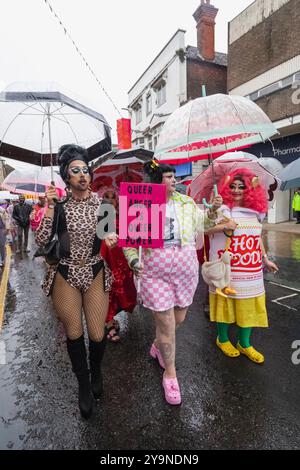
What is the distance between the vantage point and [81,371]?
7.22ft

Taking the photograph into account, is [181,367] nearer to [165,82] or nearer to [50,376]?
[50,376]

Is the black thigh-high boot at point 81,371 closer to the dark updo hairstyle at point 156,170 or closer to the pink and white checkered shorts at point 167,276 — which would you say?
the pink and white checkered shorts at point 167,276

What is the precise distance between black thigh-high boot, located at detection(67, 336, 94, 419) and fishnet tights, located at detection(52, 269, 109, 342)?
0.24ft

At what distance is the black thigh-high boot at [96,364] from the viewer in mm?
2312

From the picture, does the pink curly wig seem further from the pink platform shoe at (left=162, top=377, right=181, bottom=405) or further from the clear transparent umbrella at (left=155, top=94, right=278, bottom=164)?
the pink platform shoe at (left=162, top=377, right=181, bottom=405)

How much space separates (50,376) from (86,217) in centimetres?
168

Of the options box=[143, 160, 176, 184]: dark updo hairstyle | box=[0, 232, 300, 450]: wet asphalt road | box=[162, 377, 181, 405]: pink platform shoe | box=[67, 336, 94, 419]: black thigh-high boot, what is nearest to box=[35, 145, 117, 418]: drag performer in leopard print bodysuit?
box=[67, 336, 94, 419]: black thigh-high boot

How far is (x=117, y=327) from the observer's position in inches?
139

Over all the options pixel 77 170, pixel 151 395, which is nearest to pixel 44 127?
pixel 77 170

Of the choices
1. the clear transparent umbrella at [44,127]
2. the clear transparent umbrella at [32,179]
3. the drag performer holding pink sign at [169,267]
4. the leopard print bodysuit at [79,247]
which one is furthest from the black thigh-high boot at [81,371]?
the clear transparent umbrella at [32,179]

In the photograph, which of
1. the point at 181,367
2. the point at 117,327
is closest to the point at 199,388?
the point at 181,367

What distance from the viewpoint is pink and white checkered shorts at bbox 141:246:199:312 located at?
2275 millimetres

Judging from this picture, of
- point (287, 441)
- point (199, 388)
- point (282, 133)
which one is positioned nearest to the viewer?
point (287, 441)

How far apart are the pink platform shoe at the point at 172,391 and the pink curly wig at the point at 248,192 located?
5.50ft
